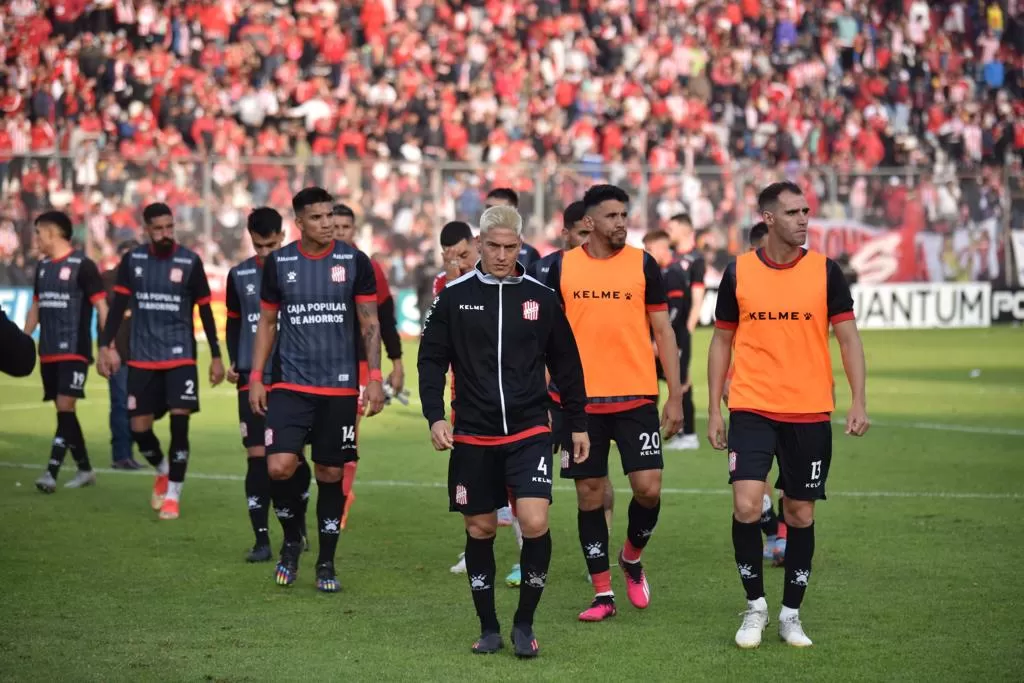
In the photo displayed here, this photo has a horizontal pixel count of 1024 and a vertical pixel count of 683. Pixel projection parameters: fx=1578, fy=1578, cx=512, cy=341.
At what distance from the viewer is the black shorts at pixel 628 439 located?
8859 mm

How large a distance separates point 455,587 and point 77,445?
5467 mm

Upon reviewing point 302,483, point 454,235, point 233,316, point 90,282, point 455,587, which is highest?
point 454,235

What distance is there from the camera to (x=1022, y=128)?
132ft

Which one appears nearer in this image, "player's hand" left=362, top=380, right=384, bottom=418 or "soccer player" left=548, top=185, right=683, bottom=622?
"soccer player" left=548, top=185, right=683, bottom=622

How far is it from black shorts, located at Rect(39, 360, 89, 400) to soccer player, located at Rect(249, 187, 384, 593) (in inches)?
182

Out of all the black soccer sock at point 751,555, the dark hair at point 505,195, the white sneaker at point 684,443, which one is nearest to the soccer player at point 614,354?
the black soccer sock at point 751,555

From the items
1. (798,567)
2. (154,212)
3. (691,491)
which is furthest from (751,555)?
(154,212)

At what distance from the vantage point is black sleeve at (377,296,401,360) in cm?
1054

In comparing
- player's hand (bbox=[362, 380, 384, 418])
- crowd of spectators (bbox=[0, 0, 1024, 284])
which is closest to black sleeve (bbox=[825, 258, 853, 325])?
player's hand (bbox=[362, 380, 384, 418])

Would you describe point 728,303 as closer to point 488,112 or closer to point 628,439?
point 628,439

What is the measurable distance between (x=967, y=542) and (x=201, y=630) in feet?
17.7

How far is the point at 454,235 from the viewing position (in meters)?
10.6

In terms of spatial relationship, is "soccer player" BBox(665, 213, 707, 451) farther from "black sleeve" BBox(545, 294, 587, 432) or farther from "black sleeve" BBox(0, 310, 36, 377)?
"black sleeve" BBox(0, 310, 36, 377)

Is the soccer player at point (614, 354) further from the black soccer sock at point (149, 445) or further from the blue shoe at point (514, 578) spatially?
the black soccer sock at point (149, 445)
